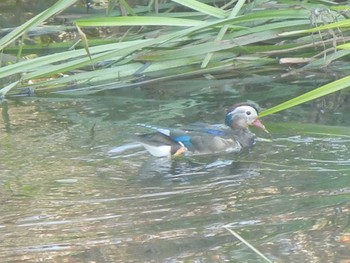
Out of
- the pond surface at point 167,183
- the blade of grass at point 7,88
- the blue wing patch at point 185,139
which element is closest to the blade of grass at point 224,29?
the pond surface at point 167,183

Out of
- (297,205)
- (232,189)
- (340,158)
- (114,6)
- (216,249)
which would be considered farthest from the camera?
(114,6)

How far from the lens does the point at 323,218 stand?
17.7ft

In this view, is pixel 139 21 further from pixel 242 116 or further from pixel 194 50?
pixel 242 116

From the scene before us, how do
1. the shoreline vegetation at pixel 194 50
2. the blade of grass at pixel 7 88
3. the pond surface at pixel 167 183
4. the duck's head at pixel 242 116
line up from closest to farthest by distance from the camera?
the pond surface at pixel 167 183, the duck's head at pixel 242 116, the shoreline vegetation at pixel 194 50, the blade of grass at pixel 7 88

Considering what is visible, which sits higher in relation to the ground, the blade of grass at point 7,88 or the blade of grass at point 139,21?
the blade of grass at point 139,21

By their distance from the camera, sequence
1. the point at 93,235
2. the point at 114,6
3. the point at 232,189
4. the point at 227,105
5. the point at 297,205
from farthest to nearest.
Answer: the point at 114,6, the point at 227,105, the point at 232,189, the point at 297,205, the point at 93,235

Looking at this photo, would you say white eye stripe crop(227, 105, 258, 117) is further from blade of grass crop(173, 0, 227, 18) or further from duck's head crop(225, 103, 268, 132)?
blade of grass crop(173, 0, 227, 18)

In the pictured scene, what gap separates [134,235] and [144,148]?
2.03m

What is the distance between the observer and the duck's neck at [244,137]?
288 inches

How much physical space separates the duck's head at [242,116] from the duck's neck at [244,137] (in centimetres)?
8

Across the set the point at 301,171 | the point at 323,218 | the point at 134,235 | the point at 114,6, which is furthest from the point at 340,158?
the point at 114,6

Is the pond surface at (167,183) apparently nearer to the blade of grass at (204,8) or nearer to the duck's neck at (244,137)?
the duck's neck at (244,137)

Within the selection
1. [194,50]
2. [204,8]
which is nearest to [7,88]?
[194,50]

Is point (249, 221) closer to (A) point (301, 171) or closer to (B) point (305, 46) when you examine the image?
(A) point (301, 171)
